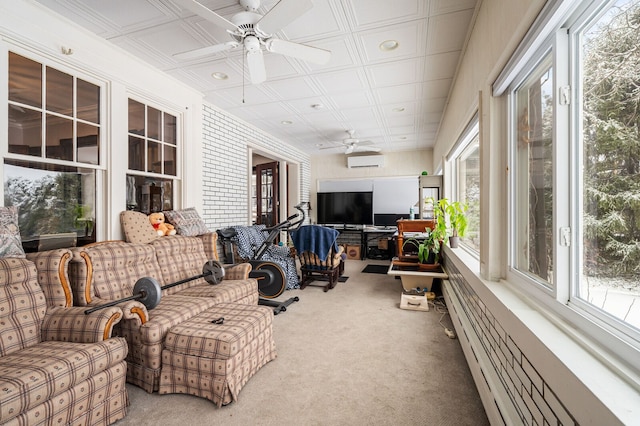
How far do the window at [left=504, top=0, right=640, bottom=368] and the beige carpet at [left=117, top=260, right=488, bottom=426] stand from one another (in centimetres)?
94

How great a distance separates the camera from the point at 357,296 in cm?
420

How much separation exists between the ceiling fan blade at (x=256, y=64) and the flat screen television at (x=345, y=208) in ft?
17.6


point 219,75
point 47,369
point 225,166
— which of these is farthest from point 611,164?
point 225,166

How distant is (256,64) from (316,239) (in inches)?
102

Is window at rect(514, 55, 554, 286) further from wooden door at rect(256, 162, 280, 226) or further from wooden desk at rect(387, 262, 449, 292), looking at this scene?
wooden door at rect(256, 162, 280, 226)

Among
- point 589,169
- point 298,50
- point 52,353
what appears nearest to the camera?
point 589,169

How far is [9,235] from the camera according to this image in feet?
6.39

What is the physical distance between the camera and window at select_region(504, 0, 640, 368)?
2.98ft

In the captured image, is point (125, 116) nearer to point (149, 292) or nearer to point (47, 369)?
point (149, 292)

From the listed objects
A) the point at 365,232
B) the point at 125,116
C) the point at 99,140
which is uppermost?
the point at 125,116

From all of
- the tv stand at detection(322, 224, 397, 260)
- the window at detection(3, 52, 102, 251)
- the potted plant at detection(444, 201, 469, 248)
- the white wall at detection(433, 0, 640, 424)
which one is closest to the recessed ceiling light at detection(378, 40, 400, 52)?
the white wall at detection(433, 0, 640, 424)

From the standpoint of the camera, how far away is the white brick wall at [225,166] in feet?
13.8

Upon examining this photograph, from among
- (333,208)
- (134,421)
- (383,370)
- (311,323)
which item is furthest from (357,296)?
(333,208)

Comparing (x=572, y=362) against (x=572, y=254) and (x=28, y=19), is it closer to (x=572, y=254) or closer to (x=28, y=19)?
(x=572, y=254)
